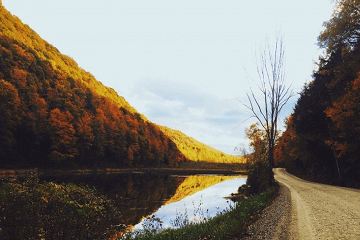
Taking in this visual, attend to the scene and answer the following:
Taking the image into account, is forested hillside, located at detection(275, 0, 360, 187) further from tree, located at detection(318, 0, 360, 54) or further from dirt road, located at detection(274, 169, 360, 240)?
dirt road, located at detection(274, 169, 360, 240)

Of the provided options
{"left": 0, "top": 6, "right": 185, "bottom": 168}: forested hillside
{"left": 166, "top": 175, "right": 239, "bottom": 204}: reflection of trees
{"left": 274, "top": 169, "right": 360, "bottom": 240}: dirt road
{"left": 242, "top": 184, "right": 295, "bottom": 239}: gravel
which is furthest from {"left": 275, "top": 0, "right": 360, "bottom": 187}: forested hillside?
{"left": 0, "top": 6, "right": 185, "bottom": 168}: forested hillside

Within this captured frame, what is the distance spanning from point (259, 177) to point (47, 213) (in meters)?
16.0

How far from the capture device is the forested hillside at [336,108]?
20.7 metres

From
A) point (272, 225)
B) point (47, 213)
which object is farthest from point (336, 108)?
point (47, 213)

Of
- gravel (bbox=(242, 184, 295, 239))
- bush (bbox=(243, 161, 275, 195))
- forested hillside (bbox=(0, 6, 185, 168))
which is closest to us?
gravel (bbox=(242, 184, 295, 239))

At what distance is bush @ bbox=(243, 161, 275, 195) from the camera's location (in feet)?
60.1

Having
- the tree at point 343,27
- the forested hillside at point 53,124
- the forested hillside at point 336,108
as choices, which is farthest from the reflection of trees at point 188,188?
the forested hillside at point 53,124

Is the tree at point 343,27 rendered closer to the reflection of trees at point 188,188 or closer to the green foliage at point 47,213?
the reflection of trees at point 188,188

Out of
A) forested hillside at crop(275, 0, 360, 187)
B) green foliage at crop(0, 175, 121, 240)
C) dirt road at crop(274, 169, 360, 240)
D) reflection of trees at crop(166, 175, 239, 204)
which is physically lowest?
reflection of trees at crop(166, 175, 239, 204)

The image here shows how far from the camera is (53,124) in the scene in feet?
194

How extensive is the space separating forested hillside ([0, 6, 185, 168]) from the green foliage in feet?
160

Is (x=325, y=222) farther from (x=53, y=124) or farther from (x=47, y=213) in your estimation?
(x=53, y=124)

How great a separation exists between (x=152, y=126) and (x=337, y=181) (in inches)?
3956

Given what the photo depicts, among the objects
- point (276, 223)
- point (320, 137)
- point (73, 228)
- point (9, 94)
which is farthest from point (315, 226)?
point (9, 94)
